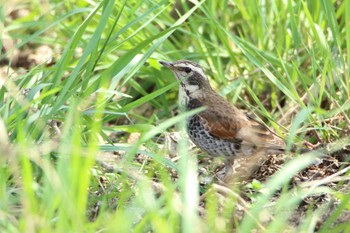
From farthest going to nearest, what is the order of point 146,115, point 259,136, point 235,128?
1. point 146,115
2. point 235,128
3. point 259,136

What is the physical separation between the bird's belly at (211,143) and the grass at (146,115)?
19cm

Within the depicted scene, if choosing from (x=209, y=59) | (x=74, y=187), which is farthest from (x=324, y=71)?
(x=74, y=187)

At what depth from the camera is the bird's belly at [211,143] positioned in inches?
249

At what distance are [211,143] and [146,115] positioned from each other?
188 centimetres

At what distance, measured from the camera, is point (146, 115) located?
26.7 feet

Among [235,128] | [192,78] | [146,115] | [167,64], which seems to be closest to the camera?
[235,128]

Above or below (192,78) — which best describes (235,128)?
below

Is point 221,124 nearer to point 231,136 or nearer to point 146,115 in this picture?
point 231,136

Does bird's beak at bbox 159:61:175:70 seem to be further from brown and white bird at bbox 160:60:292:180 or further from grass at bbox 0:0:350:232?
brown and white bird at bbox 160:60:292:180

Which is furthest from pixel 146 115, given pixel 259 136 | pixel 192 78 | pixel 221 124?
pixel 259 136

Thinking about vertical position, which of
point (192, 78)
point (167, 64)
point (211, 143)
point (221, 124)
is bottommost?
point (211, 143)

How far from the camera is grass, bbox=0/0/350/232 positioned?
434 cm

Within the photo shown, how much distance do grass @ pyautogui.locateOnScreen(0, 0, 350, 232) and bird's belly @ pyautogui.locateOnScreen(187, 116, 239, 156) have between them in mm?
195

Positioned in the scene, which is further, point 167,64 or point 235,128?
point 167,64
